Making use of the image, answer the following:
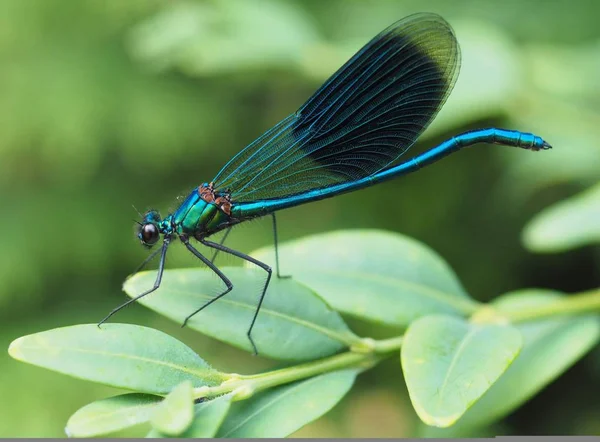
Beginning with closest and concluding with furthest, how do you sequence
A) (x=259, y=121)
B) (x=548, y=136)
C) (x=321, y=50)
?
(x=548, y=136)
(x=321, y=50)
(x=259, y=121)

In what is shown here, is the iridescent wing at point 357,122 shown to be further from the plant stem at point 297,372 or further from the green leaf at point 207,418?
the green leaf at point 207,418

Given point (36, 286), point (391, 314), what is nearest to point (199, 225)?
point (391, 314)

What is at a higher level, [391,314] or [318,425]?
[391,314]

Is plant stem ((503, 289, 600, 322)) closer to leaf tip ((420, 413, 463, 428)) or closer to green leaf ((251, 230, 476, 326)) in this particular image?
green leaf ((251, 230, 476, 326))

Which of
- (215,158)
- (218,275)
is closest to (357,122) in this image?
(218,275)

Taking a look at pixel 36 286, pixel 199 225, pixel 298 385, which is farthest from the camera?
pixel 36 286

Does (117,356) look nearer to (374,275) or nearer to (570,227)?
(374,275)

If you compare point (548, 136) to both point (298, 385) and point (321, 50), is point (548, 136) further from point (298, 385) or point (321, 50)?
point (298, 385)
